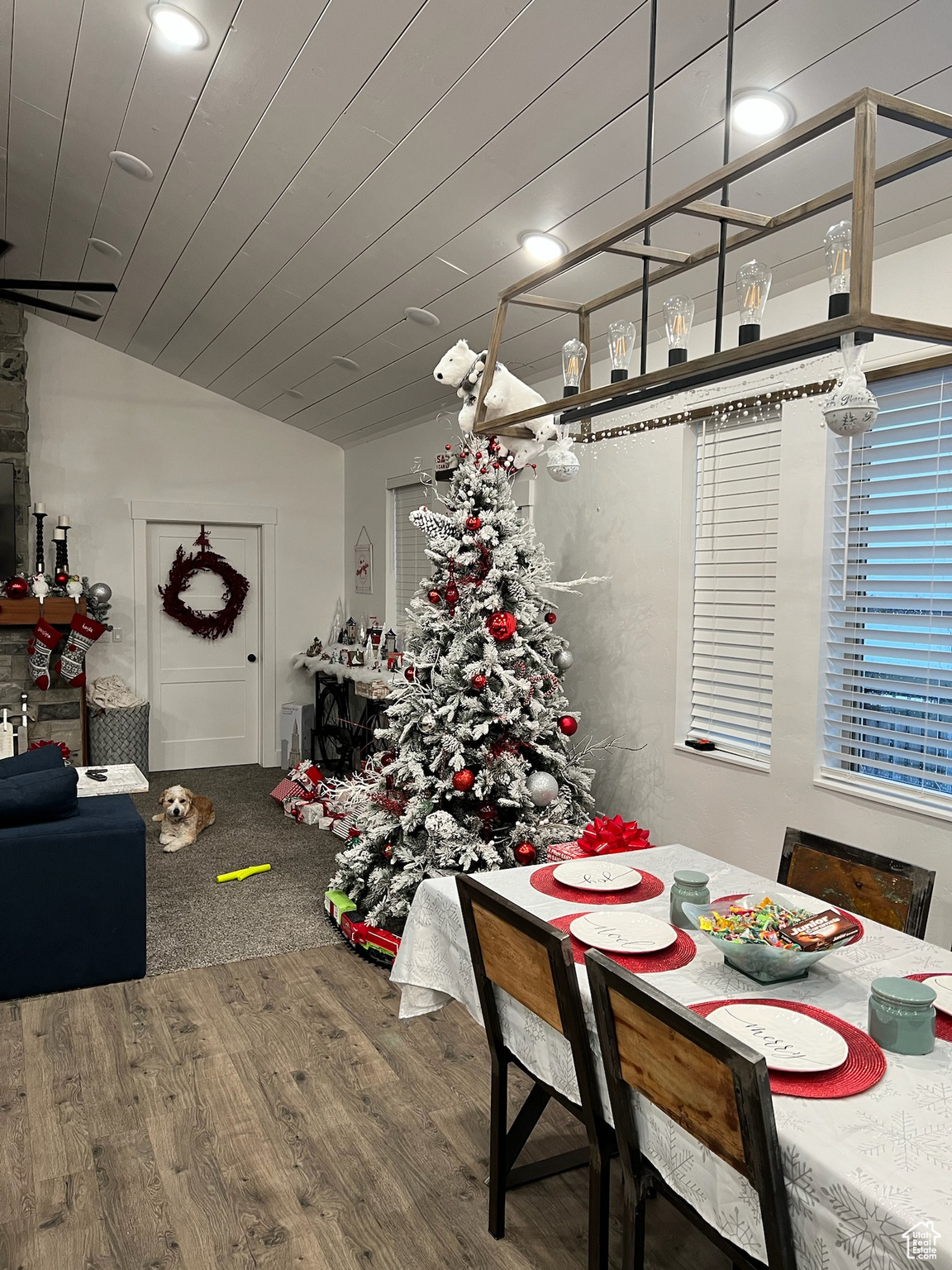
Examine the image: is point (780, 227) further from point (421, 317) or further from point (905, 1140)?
point (421, 317)

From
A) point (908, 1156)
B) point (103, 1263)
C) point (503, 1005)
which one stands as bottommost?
point (103, 1263)

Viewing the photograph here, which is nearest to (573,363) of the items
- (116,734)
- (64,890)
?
(64,890)

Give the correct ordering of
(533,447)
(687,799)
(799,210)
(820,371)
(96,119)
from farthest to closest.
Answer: (687,799) → (96,119) → (820,371) → (533,447) → (799,210)

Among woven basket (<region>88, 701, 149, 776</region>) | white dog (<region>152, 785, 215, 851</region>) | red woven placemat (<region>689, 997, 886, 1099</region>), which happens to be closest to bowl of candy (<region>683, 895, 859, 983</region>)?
red woven placemat (<region>689, 997, 886, 1099</region>)

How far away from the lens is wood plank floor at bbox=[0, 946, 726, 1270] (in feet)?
6.66

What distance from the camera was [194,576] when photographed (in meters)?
6.93

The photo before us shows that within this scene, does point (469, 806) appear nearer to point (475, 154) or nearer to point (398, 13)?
point (475, 154)

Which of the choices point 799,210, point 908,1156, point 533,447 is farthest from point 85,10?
point 908,1156

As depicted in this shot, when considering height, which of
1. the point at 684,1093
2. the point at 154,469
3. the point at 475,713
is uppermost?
the point at 154,469

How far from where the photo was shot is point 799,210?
5.52 feet

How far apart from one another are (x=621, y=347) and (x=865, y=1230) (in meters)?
1.67

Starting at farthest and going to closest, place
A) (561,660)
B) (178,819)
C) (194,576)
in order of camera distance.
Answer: (194,576) < (178,819) < (561,660)

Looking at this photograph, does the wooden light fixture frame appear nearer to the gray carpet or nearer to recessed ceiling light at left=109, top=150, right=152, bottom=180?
recessed ceiling light at left=109, top=150, right=152, bottom=180

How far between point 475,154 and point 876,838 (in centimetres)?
253
